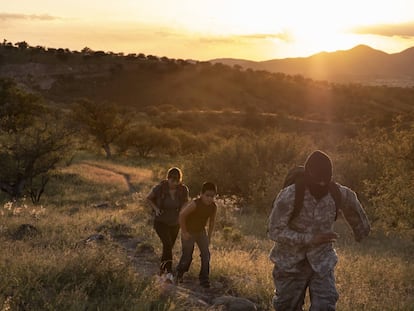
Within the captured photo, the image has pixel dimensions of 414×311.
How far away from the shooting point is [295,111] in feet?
274

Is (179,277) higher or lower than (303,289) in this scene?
lower

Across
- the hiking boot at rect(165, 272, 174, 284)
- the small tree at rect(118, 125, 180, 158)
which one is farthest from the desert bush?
the small tree at rect(118, 125, 180, 158)

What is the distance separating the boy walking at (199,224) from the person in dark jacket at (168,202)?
313 millimetres

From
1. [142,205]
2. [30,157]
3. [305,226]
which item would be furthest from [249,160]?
[305,226]

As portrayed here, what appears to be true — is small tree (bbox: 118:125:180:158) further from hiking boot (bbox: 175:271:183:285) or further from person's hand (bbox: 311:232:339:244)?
person's hand (bbox: 311:232:339:244)

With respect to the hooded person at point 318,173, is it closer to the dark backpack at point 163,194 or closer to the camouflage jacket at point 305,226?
the camouflage jacket at point 305,226

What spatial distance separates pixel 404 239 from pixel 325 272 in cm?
1216

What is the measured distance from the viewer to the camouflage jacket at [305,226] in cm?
507

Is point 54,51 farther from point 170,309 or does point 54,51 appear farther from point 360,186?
point 170,309

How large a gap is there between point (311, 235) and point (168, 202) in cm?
371

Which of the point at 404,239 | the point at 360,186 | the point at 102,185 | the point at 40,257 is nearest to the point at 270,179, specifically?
the point at 360,186

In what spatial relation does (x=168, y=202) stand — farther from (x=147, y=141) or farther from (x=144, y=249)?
(x=147, y=141)

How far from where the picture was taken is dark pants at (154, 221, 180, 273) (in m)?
8.58

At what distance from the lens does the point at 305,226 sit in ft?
16.9
